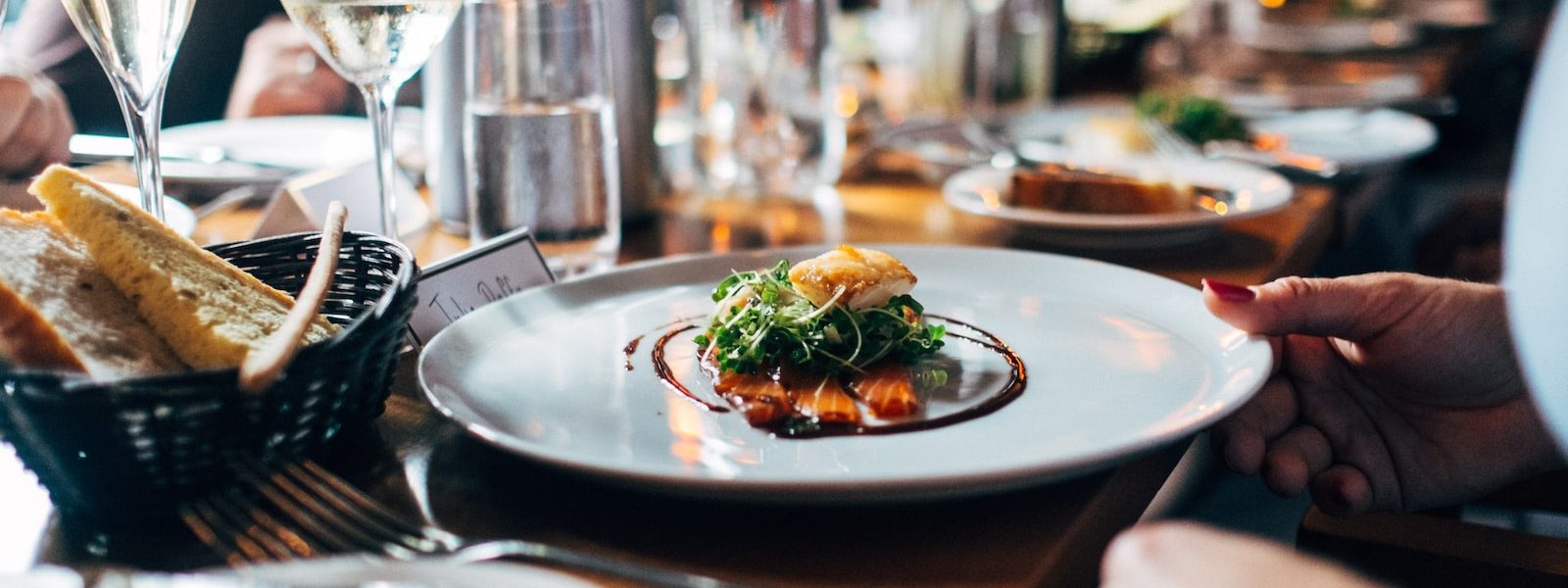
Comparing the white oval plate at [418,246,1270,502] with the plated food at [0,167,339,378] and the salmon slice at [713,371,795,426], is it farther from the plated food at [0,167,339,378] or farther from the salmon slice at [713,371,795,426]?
the plated food at [0,167,339,378]

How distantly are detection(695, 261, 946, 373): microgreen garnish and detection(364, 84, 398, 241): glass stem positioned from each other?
320mm

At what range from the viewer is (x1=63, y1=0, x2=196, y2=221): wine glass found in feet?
2.61

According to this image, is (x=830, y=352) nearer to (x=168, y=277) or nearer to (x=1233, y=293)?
(x=1233, y=293)

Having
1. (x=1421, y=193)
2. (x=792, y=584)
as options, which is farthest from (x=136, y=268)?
(x=1421, y=193)

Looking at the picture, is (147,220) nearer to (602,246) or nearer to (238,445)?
(238,445)

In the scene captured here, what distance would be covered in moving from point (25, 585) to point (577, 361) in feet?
1.34

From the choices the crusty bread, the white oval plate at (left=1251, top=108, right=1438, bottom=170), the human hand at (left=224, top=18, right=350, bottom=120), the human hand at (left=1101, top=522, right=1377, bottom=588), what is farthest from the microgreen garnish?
the human hand at (left=224, top=18, right=350, bottom=120)

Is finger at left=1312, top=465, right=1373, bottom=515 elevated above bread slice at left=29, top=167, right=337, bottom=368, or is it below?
below

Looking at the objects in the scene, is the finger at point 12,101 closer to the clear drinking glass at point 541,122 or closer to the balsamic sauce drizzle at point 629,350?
the clear drinking glass at point 541,122

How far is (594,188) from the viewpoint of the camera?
3.92ft

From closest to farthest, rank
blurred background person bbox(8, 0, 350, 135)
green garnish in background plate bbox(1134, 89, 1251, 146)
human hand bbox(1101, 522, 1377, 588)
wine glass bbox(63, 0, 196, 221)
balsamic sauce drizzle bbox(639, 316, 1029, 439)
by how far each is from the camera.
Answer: human hand bbox(1101, 522, 1377, 588) < balsamic sauce drizzle bbox(639, 316, 1029, 439) < wine glass bbox(63, 0, 196, 221) < green garnish in background plate bbox(1134, 89, 1251, 146) < blurred background person bbox(8, 0, 350, 135)

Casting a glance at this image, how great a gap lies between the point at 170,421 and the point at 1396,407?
0.97 metres

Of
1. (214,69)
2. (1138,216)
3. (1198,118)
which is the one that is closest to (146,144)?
(1138,216)

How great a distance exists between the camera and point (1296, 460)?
896mm
